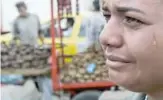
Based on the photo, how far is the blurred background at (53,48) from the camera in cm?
310

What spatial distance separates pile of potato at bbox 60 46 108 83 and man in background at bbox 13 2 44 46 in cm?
35

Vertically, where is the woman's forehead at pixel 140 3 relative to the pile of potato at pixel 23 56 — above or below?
above

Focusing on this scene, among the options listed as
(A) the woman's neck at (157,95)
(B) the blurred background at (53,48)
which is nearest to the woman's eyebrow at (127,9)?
(A) the woman's neck at (157,95)

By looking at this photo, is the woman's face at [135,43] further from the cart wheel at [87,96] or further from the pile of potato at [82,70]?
→ the pile of potato at [82,70]

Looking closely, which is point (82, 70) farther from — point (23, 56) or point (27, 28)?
point (27, 28)

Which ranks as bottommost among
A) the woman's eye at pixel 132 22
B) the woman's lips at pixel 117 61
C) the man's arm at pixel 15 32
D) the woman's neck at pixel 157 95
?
the man's arm at pixel 15 32

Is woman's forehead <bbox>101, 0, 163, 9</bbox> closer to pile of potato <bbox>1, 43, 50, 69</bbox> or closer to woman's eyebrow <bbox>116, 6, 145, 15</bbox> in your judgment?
woman's eyebrow <bbox>116, 6, 145, 15</bbox>

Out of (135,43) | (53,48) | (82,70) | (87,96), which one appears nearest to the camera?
(135,43)

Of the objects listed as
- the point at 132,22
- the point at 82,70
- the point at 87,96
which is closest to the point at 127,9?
the point at 132,22

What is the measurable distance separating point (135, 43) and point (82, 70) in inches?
93.0

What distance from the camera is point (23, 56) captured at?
3.42 meters

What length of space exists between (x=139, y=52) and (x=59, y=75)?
247 cm

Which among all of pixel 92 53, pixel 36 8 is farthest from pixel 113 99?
pixel 36 8

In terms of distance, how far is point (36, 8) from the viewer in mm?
3357
